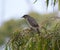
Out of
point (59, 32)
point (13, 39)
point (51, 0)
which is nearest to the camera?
point (59, 32)

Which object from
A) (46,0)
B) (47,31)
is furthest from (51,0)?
(47,31)

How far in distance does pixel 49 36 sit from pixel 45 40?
0.15 ft

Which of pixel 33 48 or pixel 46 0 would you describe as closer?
pixel 33 48

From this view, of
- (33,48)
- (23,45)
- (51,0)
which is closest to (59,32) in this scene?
(33,48)

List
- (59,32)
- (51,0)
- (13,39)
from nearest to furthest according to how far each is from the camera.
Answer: (59,32) → (13,39) → (51,0)

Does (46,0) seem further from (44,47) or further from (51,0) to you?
(44,47)

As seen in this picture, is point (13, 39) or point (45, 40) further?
point (13, 39)

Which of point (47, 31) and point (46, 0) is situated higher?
point (46, 0)

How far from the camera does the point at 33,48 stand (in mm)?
2314

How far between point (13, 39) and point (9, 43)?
2.0 inches

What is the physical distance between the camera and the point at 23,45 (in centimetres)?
248

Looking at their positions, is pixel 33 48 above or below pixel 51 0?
below

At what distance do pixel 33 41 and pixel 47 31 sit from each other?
0.13 metres

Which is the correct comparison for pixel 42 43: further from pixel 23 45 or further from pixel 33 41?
pixel 23 45
